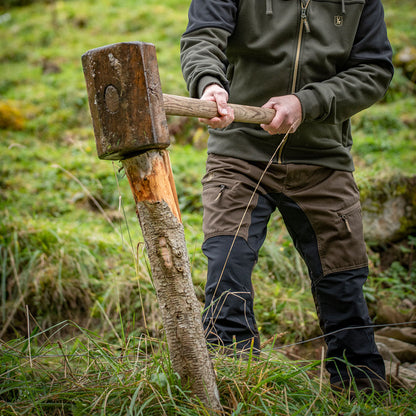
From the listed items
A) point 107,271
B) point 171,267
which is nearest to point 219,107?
point 171,267

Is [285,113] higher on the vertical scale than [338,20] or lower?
lower

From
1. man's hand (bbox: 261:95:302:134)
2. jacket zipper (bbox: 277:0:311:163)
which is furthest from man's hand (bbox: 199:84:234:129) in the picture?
jacket zipper (bbox: 277:0:311:163)

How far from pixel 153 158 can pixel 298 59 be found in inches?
40.7

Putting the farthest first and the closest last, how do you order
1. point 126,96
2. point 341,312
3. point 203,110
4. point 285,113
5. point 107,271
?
point 107,271 → point 341,312 → point 285,113 → point 203,110 → point 126,96

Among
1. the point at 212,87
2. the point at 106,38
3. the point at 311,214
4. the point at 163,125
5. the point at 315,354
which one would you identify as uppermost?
the point at 106,38

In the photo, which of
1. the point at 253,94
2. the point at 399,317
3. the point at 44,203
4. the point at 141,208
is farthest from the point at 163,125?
the point at 44,203

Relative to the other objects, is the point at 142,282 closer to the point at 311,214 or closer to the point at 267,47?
the point at 311,214

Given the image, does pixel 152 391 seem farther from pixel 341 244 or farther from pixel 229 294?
pixel 341 244

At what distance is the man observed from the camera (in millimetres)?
1835

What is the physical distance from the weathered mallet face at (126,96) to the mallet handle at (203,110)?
0.08 metres

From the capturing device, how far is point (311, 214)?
204cm

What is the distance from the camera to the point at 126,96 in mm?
1233

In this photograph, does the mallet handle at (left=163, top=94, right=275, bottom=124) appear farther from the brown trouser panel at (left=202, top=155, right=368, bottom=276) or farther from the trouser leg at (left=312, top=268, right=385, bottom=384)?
the trouser leg at (left=312, top=268, right=385, bottom=384)

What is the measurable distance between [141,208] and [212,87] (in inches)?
23.3
